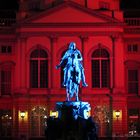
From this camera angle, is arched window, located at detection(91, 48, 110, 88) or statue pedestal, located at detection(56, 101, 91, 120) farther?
arched window, located at detection(91, 48, 110, 88)

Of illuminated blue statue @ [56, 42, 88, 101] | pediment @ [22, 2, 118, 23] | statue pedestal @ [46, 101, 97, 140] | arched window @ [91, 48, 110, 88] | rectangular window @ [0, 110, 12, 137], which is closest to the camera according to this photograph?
statue pedestal @ [46, 101, 97, 140]

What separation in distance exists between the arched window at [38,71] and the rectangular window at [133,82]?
331 inches

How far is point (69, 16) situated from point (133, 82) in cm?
911

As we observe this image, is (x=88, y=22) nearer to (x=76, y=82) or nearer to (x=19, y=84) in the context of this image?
(x=19, y=84)

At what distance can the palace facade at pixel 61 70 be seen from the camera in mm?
60938

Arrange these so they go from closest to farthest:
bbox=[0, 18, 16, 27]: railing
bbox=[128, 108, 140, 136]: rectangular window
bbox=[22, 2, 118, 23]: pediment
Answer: bbox=[22, 2, 118, 23]: pediment, bbox=[128, 108, 140, 136]: rectangular window, bbox=[0, 18, 16, 27]: railing

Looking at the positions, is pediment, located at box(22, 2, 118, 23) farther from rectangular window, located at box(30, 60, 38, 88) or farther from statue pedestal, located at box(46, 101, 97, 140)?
statue pedestal, located at box(46, 101, 97, 140)

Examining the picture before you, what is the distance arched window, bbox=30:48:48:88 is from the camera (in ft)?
202

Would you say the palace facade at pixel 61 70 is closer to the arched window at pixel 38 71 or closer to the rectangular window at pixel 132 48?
the arched window at pixel 38 71

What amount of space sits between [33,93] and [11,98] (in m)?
2.78

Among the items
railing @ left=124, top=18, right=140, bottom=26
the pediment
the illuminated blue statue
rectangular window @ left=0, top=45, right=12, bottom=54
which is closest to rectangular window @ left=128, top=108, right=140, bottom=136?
railing @ left=124, top=18, right=140, bottom=26

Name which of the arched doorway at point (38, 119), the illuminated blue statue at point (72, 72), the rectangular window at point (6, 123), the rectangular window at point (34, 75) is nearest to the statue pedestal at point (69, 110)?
the illuminated blue statue at point (72, 72)

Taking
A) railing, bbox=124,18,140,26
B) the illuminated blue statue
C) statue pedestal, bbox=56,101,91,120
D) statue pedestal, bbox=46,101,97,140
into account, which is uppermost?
railing, bbox=124,18,140,26

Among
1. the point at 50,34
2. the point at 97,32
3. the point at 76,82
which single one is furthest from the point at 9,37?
the point at 76,82
